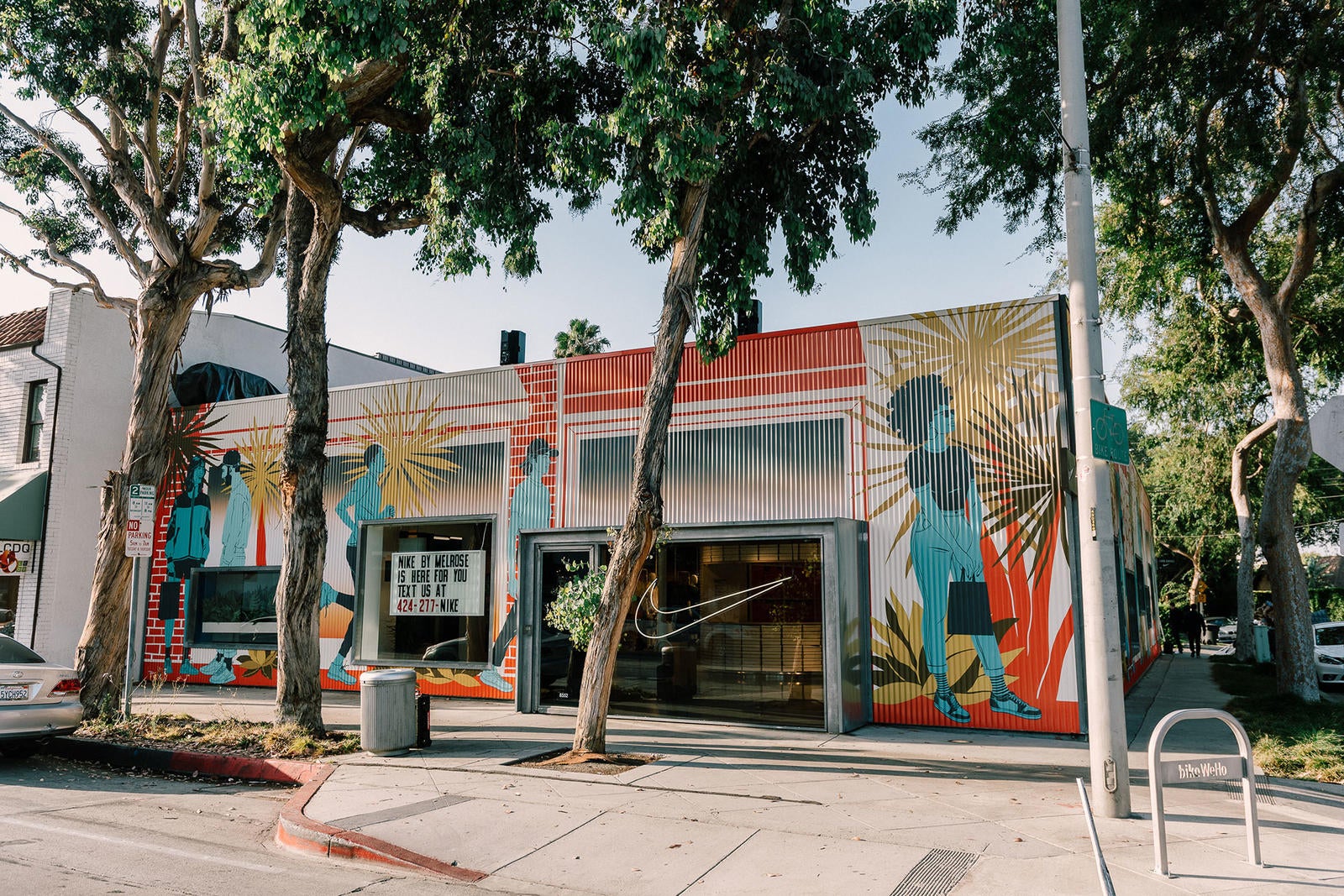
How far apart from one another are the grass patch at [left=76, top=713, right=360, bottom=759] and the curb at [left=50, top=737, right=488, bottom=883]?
0.21 meters

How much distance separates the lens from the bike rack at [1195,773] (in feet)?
19.5

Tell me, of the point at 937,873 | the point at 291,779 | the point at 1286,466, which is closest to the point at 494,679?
the point at 291,779

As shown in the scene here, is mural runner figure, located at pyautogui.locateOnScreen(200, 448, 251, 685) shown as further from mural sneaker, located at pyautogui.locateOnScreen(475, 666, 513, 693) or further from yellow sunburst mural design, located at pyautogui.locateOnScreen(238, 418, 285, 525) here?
mural sneaker, located at pyautogui.locateOnScreen(475, 666, 513, 693)

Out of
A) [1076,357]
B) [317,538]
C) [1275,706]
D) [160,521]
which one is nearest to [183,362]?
[160,521]

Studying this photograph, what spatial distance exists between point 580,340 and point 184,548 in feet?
61.3

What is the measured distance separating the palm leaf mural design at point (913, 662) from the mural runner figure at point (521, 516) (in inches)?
224

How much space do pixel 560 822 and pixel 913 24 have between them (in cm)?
913

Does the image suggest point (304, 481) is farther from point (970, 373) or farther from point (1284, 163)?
point (1284, 163)

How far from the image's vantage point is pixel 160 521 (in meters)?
19.3

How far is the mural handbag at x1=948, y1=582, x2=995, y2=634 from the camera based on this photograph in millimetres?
11938

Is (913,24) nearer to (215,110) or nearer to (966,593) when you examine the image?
(966,593)

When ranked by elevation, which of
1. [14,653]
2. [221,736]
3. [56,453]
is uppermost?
[56,453]

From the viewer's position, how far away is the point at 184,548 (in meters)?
18.9

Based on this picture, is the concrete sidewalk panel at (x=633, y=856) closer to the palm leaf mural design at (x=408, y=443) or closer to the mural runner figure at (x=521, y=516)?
the mural runner figure at (x=521, y=516)
